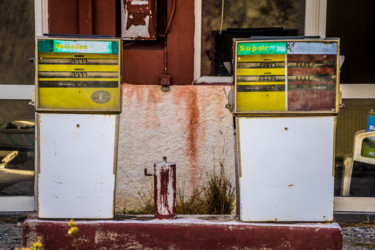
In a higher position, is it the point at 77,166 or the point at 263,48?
the point at 263,48

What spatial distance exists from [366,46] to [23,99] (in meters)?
3.60

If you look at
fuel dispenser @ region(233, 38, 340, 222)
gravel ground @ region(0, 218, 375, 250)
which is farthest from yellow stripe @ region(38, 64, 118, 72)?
gravel ground @ region(0, 218, 375, 250)

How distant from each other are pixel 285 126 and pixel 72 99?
5.37 ft

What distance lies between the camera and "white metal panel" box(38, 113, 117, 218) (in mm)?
4113

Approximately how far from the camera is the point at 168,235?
417cm

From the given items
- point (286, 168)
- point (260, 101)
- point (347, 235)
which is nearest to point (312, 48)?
point (260, 101)

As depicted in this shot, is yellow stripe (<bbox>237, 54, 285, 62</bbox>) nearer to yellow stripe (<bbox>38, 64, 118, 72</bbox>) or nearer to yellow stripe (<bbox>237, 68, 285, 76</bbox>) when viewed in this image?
yellow stripe (<bbox>237, 68, 285, 76</bbox>)

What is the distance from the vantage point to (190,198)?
5.51m

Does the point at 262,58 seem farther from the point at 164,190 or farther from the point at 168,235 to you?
the point at 168,235

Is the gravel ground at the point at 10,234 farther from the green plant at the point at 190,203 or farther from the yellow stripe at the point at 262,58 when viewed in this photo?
the yellow stripe at the point at 262,58

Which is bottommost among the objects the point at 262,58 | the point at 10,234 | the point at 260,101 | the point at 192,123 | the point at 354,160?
the point at 10,234

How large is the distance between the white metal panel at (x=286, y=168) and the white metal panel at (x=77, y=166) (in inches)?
41.1

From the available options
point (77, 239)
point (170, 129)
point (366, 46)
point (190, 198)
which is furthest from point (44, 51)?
point (366, 46)

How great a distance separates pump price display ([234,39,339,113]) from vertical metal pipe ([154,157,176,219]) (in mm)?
751
